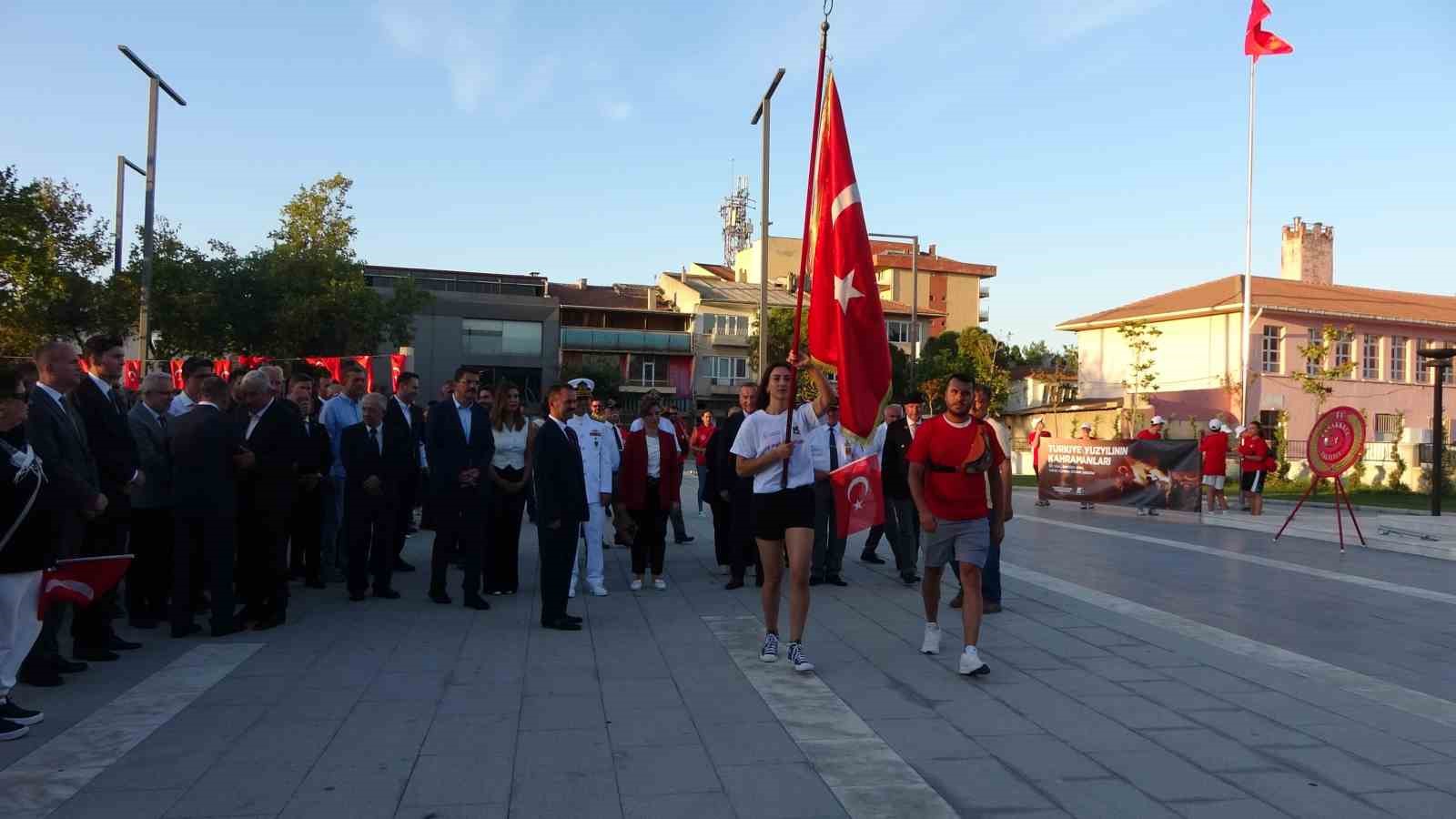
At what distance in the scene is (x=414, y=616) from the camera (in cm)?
867

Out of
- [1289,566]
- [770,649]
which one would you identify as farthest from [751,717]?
[1289,566]

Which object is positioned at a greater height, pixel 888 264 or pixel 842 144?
pixel 888 264

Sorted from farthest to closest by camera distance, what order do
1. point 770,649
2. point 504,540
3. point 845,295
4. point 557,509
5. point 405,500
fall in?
point 405,500
point 504,540
point 557,509
point 770,649
point 845,295

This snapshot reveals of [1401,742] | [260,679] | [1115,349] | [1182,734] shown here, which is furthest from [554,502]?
[1115,349]

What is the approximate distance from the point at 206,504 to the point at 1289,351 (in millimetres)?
46296

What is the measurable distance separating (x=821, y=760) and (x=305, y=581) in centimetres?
710

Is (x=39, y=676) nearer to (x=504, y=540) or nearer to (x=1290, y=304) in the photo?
(x=504, y=540)

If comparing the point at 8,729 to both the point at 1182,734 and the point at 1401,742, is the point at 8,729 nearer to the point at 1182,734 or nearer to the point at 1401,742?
the point at 1182,734

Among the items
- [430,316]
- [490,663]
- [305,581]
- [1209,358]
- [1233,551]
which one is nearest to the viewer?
[490,663]

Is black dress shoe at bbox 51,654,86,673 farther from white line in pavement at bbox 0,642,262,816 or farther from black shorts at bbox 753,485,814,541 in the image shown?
black shorts at bbox 753,485,814,541

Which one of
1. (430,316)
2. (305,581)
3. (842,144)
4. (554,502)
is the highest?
(430,316)

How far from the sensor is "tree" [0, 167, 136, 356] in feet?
60.9

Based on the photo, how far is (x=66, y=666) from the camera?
6.49m

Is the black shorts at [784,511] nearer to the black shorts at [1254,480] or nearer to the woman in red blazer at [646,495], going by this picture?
the woman in red blazer at [646,495]
